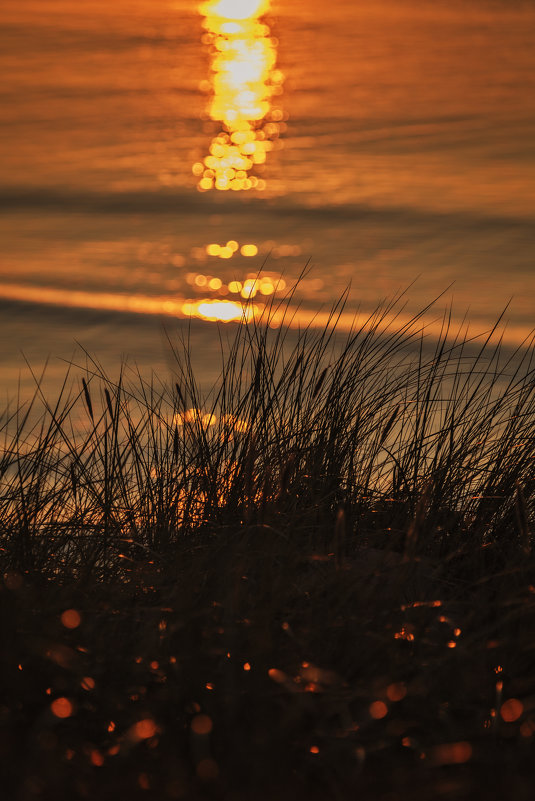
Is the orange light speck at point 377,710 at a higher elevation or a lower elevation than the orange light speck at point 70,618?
lower

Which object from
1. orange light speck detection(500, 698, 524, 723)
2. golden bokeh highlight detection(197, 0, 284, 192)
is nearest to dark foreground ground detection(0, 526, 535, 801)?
orange light speck detection(500, 698, 524, 723)

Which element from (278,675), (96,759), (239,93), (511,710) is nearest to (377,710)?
(278,675)

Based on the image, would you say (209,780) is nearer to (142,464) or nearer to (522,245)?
(142,464)

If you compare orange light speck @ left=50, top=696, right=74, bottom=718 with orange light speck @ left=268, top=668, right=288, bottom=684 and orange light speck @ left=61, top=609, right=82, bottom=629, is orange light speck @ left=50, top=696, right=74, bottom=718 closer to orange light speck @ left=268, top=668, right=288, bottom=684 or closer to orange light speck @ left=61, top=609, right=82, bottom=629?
orange light speck @ left=61, top=609, right=82, bottom=629

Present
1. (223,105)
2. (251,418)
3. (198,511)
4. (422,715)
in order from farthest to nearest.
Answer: (223,105), (251,418), (198,511), (422,715)

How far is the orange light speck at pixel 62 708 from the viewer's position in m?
1.59

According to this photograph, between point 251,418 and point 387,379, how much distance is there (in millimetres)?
407

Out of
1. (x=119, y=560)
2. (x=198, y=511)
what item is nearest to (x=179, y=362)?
(x=198, y=511)

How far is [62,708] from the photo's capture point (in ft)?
5.29

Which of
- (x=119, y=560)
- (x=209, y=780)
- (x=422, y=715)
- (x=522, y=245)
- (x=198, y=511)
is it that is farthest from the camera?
(x=522, y=245)

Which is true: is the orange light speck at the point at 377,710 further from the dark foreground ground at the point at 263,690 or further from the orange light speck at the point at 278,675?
the orange light speck at the point at 278,675

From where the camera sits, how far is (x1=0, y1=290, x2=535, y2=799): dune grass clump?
164 cm

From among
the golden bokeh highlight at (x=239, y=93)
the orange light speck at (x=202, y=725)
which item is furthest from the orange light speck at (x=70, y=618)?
the golden bokeh highlight at (x=239, y=93)

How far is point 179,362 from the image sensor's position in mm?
2768
